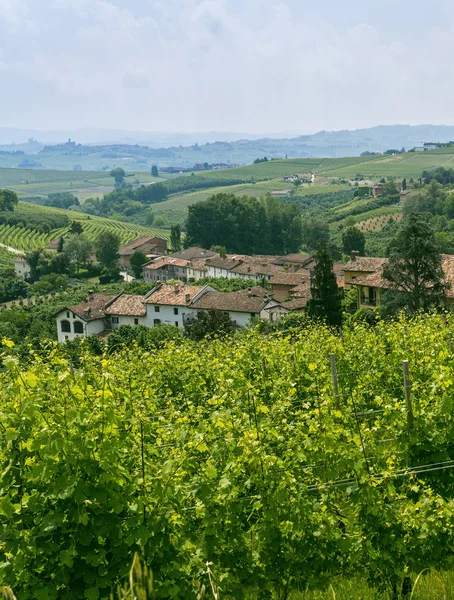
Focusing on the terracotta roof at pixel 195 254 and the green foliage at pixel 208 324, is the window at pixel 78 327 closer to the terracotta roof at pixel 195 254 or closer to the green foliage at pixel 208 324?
the green foliage at pixel 208 324

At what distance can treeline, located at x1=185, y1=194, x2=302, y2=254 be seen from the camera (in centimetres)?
9988

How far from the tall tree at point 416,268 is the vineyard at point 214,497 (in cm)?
2479

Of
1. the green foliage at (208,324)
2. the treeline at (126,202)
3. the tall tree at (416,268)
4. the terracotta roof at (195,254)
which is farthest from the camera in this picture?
the treeline at (126,202)

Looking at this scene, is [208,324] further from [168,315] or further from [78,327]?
[78,327]

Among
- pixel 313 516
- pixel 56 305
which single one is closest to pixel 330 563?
pixel 313 516

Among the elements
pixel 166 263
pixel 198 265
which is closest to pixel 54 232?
pixel 166 263

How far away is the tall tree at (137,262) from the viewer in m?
85.6

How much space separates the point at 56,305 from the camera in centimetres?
6366

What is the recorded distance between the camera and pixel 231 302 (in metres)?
51.9

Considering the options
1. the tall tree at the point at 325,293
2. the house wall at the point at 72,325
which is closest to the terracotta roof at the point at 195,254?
the house wall at the point at 72,325

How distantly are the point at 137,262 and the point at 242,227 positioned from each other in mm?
19649

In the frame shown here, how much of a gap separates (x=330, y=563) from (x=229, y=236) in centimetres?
9412

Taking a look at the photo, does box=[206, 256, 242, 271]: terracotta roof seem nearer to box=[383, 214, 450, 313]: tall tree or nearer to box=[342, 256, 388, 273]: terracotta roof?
box=[342, 256, 388, 273]: terracotta roof

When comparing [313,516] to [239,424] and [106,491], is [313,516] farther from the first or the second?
[106,491]
